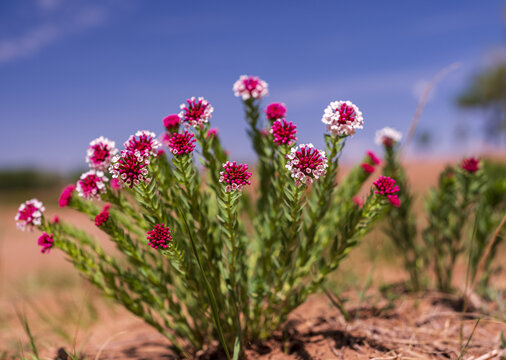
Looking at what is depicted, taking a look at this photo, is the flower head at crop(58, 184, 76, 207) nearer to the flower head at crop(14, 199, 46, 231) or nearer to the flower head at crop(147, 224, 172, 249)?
the flower head at crop(14, 199, 46, 231)

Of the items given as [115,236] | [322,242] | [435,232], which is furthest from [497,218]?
[115,236]

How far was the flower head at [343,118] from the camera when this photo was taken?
6.47 feet

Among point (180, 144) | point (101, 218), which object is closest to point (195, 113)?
point (180, 144)

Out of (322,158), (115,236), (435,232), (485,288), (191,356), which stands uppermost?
(322,158)

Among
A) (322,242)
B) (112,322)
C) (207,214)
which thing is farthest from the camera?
(112,322)

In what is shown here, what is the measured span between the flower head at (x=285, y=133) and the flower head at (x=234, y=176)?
12.2 inches

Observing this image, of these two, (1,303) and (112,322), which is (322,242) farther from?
(1,303)

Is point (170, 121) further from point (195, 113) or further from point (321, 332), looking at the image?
point (321, 332)

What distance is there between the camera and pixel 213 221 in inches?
97.0

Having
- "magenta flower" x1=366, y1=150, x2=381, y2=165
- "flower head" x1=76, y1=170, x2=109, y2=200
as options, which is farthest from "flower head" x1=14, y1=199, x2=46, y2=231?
"magenta flower" x1=366, y1=150, x2=381, y2=165

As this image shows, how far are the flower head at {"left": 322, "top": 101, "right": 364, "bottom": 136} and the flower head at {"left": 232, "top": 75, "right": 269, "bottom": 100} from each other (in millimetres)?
626

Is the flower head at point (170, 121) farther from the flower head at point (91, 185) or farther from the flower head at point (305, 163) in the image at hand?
the flower head at point (305, 163)

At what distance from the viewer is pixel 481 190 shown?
316cm

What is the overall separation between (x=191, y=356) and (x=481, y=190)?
9.03ft
